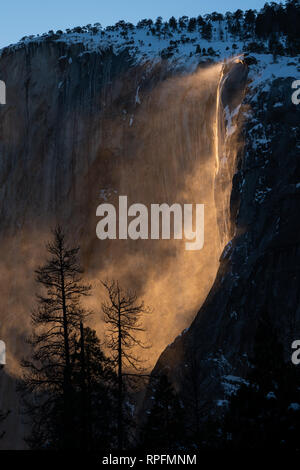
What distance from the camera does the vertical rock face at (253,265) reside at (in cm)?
2141

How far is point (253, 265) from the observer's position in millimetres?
22734

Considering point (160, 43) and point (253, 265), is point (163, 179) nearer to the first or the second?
point (160, 43)

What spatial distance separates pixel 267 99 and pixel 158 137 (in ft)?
42.8

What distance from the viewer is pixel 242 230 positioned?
24.0m

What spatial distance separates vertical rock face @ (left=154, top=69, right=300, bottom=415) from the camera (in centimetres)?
2141

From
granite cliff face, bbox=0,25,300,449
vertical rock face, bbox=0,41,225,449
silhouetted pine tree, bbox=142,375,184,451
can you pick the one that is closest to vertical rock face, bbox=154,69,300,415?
granite cliff face, bbox=0,25,300,449

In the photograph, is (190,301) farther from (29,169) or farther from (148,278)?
(29,169)

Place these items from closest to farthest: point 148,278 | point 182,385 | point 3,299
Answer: point 182,385 < point 148,278 < point 3,299

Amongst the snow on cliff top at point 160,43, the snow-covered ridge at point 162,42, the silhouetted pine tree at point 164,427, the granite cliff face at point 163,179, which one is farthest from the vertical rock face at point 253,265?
the snow-covered ridge at point 162,42

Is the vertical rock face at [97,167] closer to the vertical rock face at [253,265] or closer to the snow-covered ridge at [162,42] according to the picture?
the snow-covered ridge at [162,42]

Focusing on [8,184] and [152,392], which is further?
[8,184]

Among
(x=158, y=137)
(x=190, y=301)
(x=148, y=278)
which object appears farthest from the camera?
(x=158, y=137)

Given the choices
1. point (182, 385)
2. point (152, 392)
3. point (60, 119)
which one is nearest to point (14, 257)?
point (60, 119)

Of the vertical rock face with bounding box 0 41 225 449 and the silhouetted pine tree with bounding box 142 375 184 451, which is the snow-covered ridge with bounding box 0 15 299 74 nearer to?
the vertical rock face with bounding box 0 41 225 449
